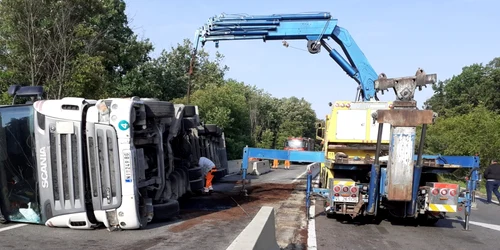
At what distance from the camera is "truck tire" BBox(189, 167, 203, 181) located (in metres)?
13.5

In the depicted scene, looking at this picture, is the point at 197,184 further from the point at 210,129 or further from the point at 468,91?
the point at 468,91

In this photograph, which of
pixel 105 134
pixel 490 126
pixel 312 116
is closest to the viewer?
pixel 105 134

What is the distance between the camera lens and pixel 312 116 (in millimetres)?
89938

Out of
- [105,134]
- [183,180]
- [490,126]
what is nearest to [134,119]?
[105,134]

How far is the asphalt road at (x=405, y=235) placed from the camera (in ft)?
27.2

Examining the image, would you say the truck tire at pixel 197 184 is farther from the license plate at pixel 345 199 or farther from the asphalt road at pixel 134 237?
the license plate at pixel 345 199

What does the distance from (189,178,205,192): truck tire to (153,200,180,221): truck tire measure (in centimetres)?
343

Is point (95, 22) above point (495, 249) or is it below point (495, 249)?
above

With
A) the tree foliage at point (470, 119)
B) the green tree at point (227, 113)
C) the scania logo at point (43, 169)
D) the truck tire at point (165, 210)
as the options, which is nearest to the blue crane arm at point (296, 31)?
the truck tire at point (165, 210)

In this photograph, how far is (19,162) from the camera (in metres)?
8.58

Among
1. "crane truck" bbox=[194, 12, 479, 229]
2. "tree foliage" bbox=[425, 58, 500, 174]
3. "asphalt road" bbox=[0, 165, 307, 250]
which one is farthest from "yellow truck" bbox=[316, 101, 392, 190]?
"tree foliage" bbox=[425, 58, 500, 174]

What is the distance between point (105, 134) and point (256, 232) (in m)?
4.12

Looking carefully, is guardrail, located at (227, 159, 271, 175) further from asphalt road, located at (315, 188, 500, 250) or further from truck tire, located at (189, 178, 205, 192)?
asphalt road, located at (315, 188, 500, 250)

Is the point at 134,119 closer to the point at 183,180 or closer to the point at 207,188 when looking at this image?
the point at 183,180
